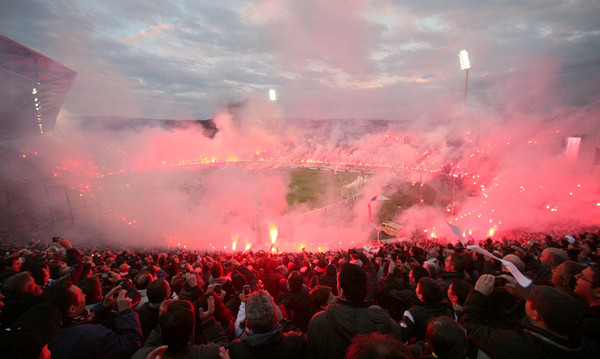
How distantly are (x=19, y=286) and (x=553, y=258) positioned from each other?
25.2 ft

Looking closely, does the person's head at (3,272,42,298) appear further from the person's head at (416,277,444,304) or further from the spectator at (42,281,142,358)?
the person's head at (416,277,444,304)

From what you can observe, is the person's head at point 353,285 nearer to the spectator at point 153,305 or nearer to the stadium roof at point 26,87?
the spectator at point 153,305

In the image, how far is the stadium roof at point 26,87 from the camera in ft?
40.7

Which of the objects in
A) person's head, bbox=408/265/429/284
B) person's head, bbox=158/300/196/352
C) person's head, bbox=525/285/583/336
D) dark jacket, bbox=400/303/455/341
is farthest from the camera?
person's head, bbox=408/265/429/284

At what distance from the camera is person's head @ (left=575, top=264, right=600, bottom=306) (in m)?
2.53

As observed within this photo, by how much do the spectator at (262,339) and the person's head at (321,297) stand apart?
1.16 meters

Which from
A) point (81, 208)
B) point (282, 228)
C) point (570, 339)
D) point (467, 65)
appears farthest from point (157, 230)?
point (467, 65)

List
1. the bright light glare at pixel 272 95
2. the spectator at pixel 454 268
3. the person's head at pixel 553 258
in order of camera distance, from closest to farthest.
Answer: the spectator at pixel 454 268 < the person's head at pixel 553 258 < the bright light glare at pixel 272 95

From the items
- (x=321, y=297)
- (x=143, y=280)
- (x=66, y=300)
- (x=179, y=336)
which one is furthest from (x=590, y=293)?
(x=143, y=280)

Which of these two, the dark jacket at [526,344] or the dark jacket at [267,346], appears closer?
the dark jacket at [526,344]

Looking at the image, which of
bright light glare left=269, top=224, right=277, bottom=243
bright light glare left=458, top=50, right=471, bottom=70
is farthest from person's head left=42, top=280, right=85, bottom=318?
bright light glare left=458, top=50, right=471, bottom=70

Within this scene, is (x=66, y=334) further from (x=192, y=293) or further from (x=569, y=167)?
(x=569, y=167)

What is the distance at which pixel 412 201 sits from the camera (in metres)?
30.1

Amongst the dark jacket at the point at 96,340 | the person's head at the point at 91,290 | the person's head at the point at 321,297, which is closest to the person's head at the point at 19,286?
the person's head at the point at 91,290
